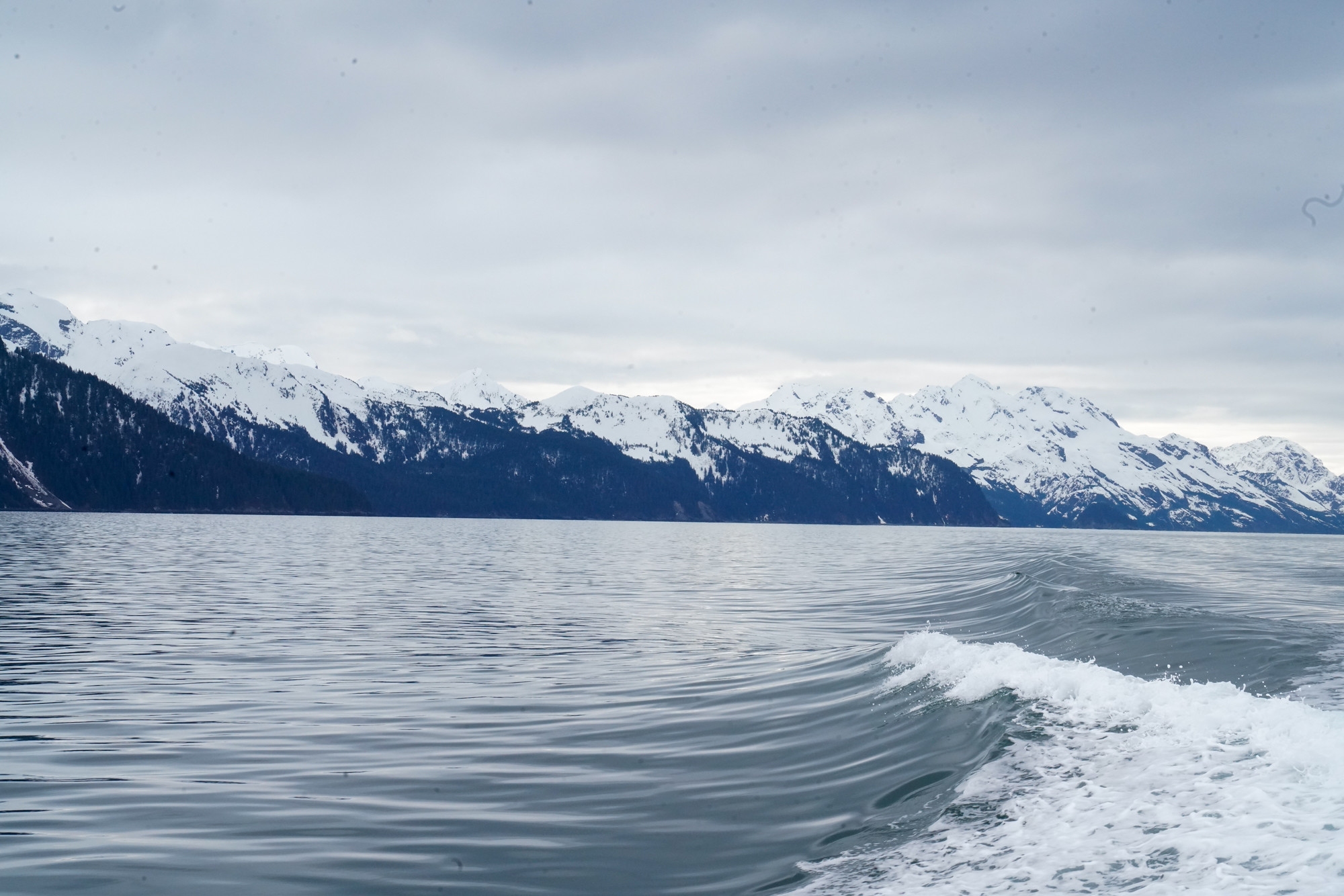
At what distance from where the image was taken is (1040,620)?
3155cm

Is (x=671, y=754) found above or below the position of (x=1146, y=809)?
below

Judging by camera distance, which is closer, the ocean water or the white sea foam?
the white sea foam

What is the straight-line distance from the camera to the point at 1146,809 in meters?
10.8

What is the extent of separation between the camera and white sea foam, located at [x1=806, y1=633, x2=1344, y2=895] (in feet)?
29.6

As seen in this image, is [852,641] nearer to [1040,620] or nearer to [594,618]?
[1040,620]

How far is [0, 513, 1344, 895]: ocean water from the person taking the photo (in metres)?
9.92

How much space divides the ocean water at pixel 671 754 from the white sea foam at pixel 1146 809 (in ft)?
0.14

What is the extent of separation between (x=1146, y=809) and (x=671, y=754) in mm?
6825

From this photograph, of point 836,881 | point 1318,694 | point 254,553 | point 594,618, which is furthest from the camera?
point 254,553

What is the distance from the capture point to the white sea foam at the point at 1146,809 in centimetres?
902

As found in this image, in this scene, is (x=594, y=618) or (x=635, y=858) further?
(x=594, y=618)

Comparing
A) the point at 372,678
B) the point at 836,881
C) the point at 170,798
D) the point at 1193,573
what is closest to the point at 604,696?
the point at 372,678

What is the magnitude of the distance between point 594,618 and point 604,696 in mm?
15589

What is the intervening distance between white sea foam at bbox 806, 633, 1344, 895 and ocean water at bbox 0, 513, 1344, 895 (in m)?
0.04
